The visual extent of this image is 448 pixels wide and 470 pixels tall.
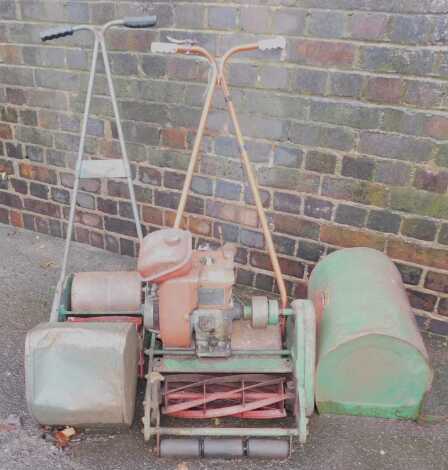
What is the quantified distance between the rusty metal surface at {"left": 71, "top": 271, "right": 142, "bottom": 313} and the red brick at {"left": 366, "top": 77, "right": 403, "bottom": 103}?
168cm

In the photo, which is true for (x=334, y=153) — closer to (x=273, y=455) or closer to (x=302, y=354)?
(x=302, y=354)

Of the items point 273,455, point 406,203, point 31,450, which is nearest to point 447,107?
point 406,203

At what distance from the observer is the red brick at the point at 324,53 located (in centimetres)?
287

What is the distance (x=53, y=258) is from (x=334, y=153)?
2368mm

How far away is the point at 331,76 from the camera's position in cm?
295

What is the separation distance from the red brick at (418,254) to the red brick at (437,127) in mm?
662

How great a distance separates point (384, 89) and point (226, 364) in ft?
5.62

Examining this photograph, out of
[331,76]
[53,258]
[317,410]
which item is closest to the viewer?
[317,410]

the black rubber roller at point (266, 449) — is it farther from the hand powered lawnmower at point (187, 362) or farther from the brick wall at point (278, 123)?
the brick wall at point (278, 123)

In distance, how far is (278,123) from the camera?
3189 millimetres

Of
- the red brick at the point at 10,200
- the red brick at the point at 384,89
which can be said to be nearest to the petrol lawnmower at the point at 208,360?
the red brick at the point at 384,89

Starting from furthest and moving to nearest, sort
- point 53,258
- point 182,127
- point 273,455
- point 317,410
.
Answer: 1. point 53,258
2. point 182,127
3. point 317,410
4. point 273,455

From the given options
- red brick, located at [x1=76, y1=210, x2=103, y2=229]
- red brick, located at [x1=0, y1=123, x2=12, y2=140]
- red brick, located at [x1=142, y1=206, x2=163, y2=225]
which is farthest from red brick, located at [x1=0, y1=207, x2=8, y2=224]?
red brick, located at [x1=142, y1=206, x2=163, y2=225]

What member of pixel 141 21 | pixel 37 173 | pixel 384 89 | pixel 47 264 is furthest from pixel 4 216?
pixel 384 89
